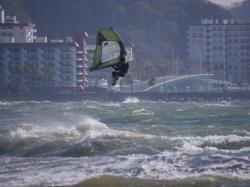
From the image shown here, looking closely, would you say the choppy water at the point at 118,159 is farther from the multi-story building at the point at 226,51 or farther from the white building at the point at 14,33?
the multi-story building at the point at 226,51

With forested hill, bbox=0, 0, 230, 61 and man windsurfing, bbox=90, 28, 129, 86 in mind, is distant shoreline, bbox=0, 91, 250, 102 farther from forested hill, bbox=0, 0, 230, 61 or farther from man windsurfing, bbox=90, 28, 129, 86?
man windsurfing, bbox=90, 28, 129, 86

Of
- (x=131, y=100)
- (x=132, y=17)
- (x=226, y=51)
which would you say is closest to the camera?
(x=131, y=100)

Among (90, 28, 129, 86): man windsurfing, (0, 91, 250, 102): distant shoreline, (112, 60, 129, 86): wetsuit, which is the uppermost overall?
(90, 28, 129, 86): man windsurfing

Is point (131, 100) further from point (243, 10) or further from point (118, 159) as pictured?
point (243, 10)

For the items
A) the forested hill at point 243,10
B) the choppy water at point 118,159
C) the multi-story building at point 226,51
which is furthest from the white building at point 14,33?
the forested hill at point 243,10

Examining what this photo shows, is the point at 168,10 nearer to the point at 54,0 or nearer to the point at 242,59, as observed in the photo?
the point at 54,0

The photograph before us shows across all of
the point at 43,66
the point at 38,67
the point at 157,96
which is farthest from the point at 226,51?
the point at 38,67

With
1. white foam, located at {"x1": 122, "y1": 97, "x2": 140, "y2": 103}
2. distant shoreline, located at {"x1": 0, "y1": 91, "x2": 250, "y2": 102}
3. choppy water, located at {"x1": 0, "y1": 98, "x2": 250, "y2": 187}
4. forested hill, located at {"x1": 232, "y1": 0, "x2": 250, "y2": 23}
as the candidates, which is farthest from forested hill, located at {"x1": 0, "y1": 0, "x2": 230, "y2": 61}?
choppy water, located at {"x1": 0, "y1": 98, "x2": 250, "y2": 187}
